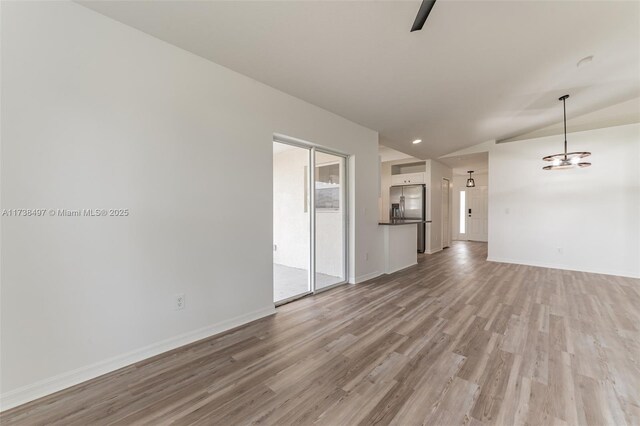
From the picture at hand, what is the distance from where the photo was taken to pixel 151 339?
2021mm

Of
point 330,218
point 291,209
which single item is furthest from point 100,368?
point 330,218

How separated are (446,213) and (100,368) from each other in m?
8.65

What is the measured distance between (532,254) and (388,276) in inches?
142

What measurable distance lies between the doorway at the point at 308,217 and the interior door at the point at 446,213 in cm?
519

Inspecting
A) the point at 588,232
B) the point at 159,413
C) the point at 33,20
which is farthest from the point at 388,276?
the point at 33,20

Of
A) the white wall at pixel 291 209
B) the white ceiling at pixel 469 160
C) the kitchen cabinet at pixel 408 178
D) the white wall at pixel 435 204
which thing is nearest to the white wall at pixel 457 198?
the white ceiling at pixel 469 160

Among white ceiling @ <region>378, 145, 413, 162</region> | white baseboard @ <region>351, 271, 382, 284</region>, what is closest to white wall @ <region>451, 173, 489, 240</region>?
white ceiling @ <region>378, 145, 413, 162</region>

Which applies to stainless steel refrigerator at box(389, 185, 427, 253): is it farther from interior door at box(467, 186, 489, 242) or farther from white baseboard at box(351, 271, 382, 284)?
→ interior door at box(467, 186, 489, 242)

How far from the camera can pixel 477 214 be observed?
9.52m

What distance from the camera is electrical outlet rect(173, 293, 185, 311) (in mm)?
2152

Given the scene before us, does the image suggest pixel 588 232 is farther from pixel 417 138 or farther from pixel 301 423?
pixel 301 423

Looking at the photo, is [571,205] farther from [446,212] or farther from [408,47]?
[408,47]

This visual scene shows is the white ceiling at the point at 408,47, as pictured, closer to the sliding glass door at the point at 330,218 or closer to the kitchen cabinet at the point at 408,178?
the sliding glass door at the point at 330,218

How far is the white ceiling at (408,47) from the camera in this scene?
186 centimetres
